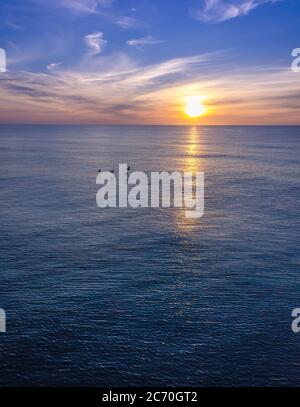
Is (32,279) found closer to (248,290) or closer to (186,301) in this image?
(186,301)

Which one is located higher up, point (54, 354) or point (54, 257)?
point (54, 257)

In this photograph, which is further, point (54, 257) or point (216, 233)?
point (216, 233)

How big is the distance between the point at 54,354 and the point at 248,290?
42.3 meters

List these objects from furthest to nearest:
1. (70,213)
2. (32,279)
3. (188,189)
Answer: (188,189) < (70,213) < (32,279)

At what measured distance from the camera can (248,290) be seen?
90062 millimetres

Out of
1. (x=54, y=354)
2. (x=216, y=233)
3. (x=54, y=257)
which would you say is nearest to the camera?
(x=54, y=354)

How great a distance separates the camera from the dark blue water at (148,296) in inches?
2645

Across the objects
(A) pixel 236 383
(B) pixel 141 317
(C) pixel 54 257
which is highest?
(C) pixel 54 257

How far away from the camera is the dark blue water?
67188 mm

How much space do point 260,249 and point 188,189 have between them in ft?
266

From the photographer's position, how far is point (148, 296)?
8725cm

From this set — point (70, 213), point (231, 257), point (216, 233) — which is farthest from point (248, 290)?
point (70, 213)

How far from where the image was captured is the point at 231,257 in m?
107

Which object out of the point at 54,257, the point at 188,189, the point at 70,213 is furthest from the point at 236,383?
the point at 188,189
